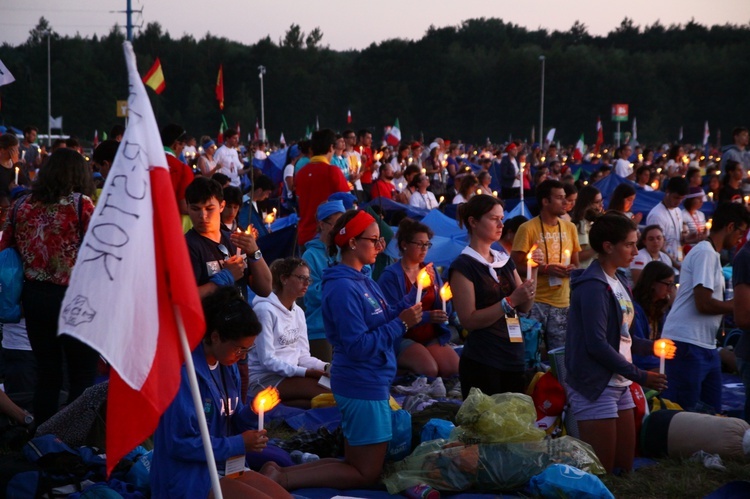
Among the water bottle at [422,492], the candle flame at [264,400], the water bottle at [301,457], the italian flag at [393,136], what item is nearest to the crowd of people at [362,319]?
the candle flame at [264,400]

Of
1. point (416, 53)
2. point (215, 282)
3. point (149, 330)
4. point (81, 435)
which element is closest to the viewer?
point (149, 330)

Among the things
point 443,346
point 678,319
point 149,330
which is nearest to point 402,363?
point 443,346

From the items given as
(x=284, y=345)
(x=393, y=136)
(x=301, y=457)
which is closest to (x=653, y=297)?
(x=284, y=345)

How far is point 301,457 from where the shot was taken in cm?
577

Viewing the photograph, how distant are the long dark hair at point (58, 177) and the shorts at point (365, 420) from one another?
75.5 inches

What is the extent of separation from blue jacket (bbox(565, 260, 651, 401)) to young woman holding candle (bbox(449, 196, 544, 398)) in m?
0.46

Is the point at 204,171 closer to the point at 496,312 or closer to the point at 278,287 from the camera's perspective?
the point at 278,287

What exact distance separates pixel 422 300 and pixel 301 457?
89.9 inches

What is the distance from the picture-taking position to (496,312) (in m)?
5.57

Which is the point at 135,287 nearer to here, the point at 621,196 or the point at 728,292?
the point at 621,196

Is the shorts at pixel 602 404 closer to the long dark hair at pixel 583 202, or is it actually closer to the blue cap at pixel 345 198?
the long dark hair at pixel 583 202

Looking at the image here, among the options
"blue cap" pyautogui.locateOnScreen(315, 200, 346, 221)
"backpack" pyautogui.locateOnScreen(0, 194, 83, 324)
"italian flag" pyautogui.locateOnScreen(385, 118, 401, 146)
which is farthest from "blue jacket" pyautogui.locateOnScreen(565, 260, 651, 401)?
"italian flag" pyautogui.locateOnScreen(385, 118, 401, 146)

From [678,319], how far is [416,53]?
3030 inches

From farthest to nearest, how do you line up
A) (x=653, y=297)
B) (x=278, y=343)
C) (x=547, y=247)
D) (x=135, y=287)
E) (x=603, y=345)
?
1. (x=653, y=297)
2. (x=547, y=247)
3. (x=278, y=343)
4. (x=603, y=345)
5. (x=135, y=287)
